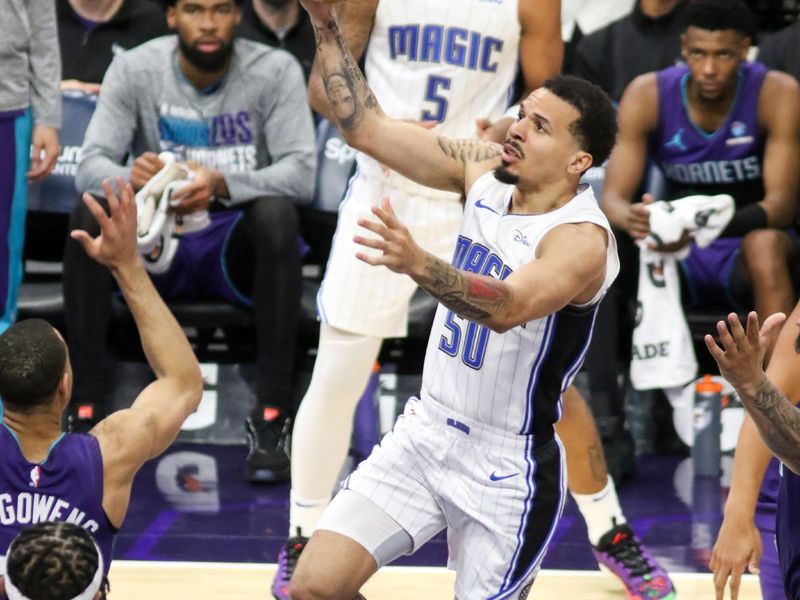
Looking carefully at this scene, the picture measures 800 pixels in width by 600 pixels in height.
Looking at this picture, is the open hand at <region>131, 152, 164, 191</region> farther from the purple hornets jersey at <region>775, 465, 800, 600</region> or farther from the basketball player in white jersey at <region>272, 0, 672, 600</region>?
the purple hornets jersey at <region>775, 465, 800, 600</region>

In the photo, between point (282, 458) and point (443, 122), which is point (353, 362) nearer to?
point (443, 122)

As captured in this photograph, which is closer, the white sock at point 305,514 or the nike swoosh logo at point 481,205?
the nike swoosh logo at point 481,205

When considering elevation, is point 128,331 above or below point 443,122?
below

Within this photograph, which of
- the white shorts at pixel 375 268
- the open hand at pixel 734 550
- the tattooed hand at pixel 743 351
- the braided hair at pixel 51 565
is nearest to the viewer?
the braided hair at pixel 51 565

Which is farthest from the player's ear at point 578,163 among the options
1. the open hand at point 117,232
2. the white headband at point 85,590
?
the white headband at point 85,590

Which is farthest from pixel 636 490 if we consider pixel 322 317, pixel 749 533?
pixel 749 533

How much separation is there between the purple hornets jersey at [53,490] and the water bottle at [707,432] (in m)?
3.23

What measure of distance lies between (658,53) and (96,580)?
460 centimetres

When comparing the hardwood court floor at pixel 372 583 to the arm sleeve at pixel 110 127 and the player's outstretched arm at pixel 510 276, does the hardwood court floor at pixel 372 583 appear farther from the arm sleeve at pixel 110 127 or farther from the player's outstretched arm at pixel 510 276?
the arm sleeve at pixel 110 127

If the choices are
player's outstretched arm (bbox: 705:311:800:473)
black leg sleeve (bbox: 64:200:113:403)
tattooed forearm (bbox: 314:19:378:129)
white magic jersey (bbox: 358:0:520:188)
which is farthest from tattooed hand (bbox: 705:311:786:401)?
black leg sleeve (bbox: 64:200:113:403)

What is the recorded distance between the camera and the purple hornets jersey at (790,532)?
3514 millimetres

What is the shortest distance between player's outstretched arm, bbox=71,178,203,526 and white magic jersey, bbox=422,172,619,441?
64 centimetres

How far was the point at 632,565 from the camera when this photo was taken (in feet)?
15.6

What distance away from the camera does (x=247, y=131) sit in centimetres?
631
